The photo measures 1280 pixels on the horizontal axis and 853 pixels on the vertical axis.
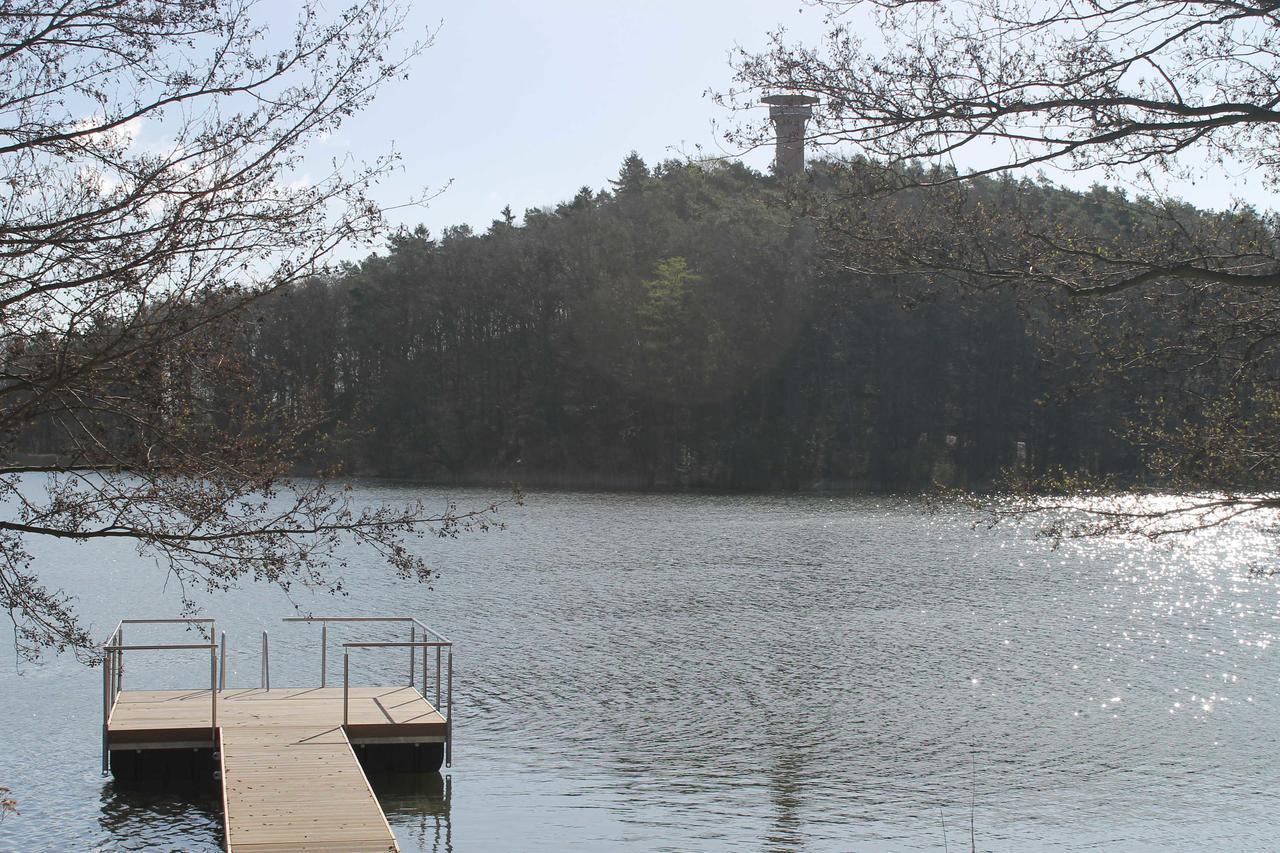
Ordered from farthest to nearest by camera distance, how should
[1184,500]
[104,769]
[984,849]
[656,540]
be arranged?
[656,540] → [104,769] → [984,849] → [1184,500]

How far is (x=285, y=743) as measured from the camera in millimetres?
12664

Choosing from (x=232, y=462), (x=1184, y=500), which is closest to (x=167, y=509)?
(x=232, y=462)

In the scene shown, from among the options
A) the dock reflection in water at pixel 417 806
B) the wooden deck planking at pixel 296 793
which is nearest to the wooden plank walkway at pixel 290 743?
the wooden deck planking at pixel 296 793

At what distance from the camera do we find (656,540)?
3784 cm

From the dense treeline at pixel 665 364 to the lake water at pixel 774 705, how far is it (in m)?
32.1

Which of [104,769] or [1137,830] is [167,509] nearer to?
[104,769]

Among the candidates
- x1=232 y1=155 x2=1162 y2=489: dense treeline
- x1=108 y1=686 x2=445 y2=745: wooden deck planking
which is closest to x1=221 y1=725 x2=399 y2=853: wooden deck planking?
x1=108 y1=686 x2=445 y2=745: wooden deck planking

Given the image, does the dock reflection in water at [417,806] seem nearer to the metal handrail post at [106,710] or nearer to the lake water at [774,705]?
the lake water at [774,705]

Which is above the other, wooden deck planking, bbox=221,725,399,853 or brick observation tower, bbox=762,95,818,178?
brick observation tower, bbox=762,95,818,178

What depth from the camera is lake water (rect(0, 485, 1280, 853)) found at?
12250 mm

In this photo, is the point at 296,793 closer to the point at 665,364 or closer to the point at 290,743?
the point at 290,743

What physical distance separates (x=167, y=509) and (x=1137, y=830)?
9839 millimetres

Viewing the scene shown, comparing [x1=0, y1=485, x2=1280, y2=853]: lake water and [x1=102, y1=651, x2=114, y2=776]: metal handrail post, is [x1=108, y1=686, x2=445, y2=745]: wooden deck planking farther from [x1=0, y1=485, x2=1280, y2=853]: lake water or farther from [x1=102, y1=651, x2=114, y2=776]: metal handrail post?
[x1=0, y1=485, x2=1280, y2=853]: lake water

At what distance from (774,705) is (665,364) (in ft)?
170
